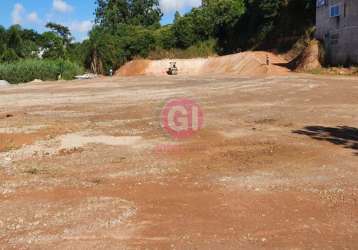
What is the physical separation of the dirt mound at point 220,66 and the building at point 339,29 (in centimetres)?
338

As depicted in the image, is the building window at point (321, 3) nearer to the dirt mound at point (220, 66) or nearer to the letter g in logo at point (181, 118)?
the dirt mound at point (220, 66)

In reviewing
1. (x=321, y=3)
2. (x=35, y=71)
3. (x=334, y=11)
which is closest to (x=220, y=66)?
(x=321, y=3)

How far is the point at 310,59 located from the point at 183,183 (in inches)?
1042

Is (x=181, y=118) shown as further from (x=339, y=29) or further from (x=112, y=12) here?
(x=112, y=12)

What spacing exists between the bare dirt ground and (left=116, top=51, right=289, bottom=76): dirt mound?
22.7 meters

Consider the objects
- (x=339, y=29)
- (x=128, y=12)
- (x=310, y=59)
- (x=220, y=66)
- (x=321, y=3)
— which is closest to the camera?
(x=339, y=29)

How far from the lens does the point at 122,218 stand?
5.31 m

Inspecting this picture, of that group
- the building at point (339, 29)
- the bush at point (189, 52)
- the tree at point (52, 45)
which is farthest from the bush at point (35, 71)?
the building at point (339, 29)

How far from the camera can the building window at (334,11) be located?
30.3m

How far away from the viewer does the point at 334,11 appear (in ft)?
101

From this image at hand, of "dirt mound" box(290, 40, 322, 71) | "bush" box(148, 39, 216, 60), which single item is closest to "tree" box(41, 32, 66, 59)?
"bush" box(148, 39, 216, 60)

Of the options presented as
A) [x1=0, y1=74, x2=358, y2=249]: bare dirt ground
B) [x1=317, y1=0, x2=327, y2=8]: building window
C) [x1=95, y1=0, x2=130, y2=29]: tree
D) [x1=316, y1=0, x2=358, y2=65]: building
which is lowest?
[x1=0, y1=74, x2=358, y2=249]: bare dirt ground

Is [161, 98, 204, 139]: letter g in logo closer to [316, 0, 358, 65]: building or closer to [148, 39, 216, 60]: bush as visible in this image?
[316, 0, 358, 65]: building

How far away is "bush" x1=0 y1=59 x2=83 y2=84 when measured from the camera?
45.5 meters
